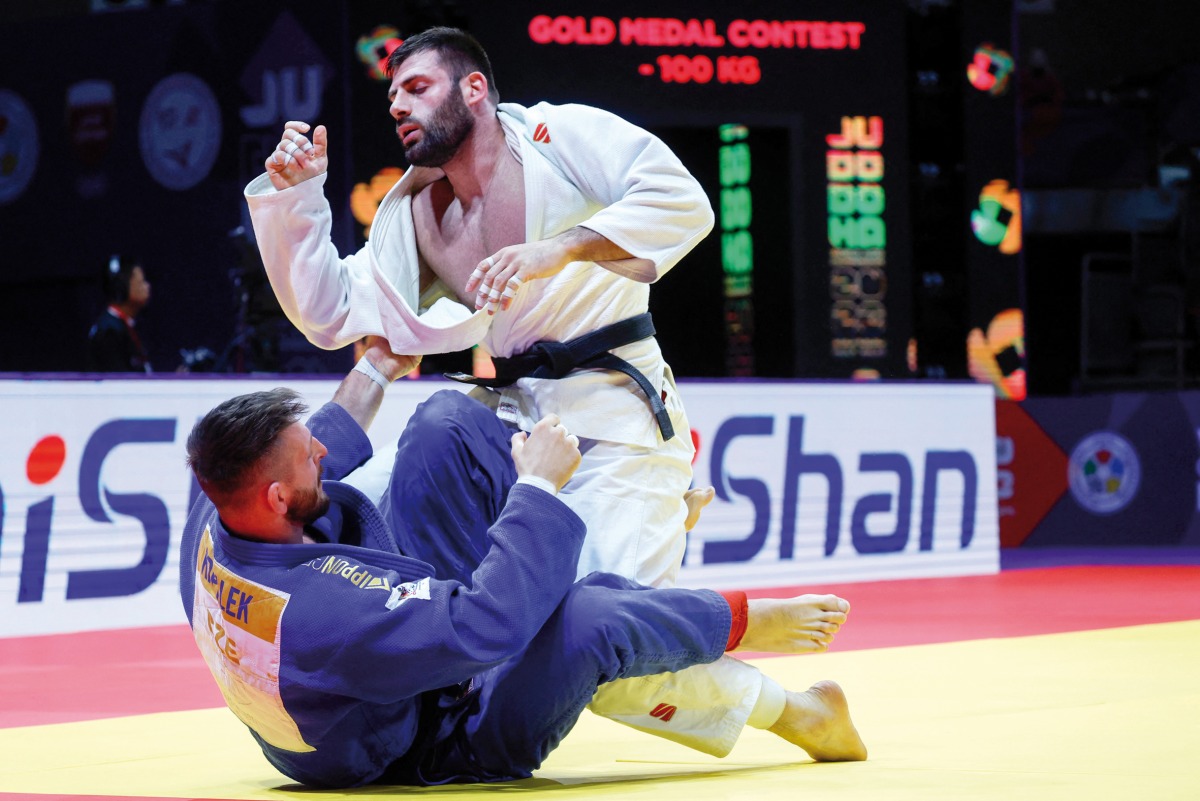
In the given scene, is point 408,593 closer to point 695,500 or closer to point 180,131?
point 695,500

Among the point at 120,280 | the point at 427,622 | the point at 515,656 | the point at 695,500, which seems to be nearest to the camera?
the point at 427,622

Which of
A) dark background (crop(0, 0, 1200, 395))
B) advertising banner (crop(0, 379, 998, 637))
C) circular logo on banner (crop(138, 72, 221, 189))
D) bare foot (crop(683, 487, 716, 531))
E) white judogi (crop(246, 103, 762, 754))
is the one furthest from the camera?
circular logo on banner (crop(138, 72, 221, 189))

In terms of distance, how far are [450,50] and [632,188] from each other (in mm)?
497

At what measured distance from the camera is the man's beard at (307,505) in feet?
8.13

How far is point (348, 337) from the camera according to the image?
3.29 metres

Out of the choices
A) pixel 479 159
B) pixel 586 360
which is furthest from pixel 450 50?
pixel 586 360

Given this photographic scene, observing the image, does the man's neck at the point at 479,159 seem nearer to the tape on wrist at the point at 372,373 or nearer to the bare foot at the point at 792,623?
the tape on wrist at the point at 372,373

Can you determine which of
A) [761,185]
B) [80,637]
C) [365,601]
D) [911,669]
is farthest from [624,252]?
[761,185]

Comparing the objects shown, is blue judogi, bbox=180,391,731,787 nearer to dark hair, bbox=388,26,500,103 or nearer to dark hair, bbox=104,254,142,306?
dark hair, bbox=388,26,500,103

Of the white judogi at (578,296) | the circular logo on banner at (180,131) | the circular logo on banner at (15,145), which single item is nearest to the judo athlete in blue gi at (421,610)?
the white judogi at (578,296)

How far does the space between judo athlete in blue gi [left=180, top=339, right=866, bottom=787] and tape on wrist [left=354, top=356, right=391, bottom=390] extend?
33 cm

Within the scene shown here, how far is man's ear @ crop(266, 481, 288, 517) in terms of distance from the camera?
8.00ft

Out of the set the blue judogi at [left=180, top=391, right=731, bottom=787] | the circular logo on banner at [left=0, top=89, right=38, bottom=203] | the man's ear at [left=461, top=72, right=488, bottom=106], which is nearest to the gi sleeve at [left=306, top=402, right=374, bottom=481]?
the blue judogi at [left=180, top=391, right=731, bottom=787]

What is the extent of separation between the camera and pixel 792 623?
9.34ft
